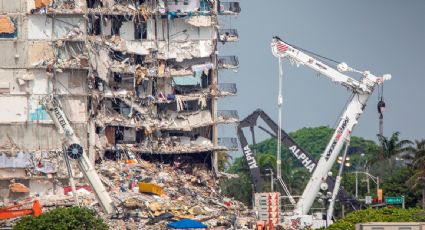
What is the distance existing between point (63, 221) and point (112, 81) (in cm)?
3560

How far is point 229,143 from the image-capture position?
195000 mm

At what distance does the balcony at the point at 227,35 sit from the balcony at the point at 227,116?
5001mm

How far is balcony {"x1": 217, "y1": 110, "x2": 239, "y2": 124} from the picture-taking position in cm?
19325

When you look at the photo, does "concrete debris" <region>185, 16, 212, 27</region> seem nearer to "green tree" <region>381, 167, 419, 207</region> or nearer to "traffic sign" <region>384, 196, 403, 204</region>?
"green tree" <region>381, 167, 419, 207</region>

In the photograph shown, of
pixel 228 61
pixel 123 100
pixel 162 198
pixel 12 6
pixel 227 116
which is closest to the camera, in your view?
pixel 162 198

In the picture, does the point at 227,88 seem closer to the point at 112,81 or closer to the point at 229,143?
the point at 229,143

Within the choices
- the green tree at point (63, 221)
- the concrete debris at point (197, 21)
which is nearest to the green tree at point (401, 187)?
the concrete debris at point (197, 21)

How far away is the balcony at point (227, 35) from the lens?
194500mm

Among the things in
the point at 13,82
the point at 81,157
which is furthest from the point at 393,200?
the point at 13,82

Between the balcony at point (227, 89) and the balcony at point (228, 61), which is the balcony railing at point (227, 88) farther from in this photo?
the balcony at point (228, 61)

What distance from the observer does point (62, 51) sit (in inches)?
7180

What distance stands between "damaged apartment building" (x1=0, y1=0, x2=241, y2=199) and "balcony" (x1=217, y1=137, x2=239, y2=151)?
19cm

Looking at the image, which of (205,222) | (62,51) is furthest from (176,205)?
(62,51)

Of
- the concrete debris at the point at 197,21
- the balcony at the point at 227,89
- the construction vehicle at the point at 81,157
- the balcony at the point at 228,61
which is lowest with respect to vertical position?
the construction vehicle at the point at 81,157
